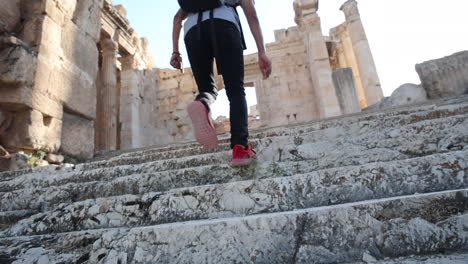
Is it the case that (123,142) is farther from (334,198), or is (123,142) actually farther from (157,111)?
(334,198)

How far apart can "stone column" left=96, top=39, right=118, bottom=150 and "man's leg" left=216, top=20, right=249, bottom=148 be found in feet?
25.9

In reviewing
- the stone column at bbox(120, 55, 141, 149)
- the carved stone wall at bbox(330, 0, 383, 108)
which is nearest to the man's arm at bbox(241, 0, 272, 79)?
the stone column at bbox(120, 55, 141, 149)

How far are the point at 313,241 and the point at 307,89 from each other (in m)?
9.78

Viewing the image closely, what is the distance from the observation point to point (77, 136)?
438cm

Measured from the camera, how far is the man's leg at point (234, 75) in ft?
5.94

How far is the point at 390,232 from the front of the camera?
3.11 ft

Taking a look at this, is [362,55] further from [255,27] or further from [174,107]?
[255,27]

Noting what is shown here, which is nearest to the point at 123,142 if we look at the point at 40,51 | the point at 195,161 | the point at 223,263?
the point at 40,51

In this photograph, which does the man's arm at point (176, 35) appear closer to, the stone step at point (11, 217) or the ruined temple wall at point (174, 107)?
the stone step at point (11, 217)

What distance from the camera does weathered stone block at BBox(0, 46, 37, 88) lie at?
11.4ft

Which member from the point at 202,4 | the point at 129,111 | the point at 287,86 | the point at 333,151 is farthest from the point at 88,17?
the point at 287,86

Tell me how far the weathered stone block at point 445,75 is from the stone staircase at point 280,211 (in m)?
3.71

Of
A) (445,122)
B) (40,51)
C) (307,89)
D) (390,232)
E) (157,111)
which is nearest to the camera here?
(390,232)

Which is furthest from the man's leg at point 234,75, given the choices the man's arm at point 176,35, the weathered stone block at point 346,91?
the weathered stone block at point 346,91
